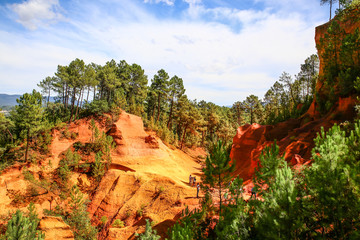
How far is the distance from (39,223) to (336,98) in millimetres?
31682

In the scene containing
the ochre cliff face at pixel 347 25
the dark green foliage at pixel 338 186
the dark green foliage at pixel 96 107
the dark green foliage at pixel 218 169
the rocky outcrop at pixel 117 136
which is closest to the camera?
the dark green foliage at pixel 338 186

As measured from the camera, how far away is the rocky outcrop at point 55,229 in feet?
50.1

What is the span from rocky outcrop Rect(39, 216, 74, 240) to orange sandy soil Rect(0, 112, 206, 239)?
3.09 meters

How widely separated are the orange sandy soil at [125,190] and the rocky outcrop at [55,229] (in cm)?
309

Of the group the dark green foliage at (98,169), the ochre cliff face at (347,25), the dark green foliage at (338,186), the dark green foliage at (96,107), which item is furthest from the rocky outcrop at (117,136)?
the ochre cliff face at (347,25)

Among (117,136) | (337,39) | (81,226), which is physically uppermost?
(337,39)

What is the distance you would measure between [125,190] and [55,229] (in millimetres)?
8487

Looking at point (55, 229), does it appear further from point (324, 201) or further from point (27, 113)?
point (324, 201)

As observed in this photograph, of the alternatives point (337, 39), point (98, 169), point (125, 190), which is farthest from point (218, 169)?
point (337, 39)

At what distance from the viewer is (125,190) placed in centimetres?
2325

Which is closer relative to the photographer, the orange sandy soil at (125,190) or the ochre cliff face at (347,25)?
the ochre cliff face at (347,25)

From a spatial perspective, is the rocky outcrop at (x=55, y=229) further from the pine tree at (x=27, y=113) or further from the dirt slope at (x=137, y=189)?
the pine tree at (x=27, y=113)

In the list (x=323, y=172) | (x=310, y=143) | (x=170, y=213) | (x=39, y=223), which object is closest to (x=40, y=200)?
(x=39, y=223)

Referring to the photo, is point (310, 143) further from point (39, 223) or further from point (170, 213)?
point (39, 223)
